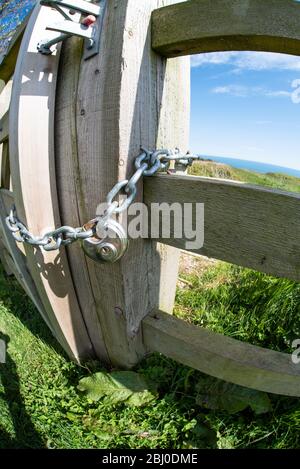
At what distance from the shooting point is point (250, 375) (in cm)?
140

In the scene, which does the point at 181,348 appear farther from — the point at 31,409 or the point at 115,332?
the point at 31,409

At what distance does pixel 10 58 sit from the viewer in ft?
6.30

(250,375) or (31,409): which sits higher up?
(250,375)

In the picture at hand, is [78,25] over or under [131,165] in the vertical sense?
over

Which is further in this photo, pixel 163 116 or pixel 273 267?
pixel 163 116

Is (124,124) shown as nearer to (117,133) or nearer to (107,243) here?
(117,133)

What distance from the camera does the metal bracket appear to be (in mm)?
1112

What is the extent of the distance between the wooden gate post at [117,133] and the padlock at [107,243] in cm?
21

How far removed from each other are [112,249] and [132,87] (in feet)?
2.01

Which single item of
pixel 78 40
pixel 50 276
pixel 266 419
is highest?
pixel 78 40

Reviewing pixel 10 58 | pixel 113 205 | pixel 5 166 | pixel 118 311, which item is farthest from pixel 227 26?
pixel 5 166

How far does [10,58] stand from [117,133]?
127 centimetres

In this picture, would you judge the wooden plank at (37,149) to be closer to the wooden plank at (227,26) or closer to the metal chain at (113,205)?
the metal chain at (113,205)
